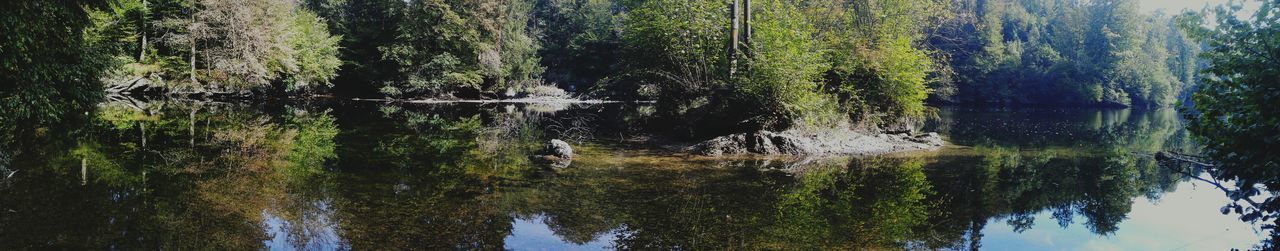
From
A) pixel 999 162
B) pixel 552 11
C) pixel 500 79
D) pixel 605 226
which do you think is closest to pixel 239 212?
pixel 605 226

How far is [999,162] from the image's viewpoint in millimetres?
15375

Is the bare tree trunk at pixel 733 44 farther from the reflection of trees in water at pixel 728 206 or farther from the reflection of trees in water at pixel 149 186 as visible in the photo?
the reflection of trees in water at pixel 149 186

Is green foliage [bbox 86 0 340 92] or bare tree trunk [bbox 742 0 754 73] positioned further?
green foliage [bbox 86 0 340 92]

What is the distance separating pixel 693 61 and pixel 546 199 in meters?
11.7

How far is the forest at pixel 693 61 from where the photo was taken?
225 inches

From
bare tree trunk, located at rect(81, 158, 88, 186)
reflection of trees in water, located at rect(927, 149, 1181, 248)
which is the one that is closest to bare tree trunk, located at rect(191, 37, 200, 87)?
bare tree trunk, located at rect(81, 158, 88, 186)

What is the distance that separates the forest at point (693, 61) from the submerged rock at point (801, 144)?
48 centimetres

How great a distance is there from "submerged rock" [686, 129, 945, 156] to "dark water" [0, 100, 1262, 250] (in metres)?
1.26

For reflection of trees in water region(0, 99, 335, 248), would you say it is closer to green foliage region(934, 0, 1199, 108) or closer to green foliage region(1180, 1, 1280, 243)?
green foliage region(1180, 1, 1280, 243)

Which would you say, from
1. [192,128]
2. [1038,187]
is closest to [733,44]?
[1038,187]

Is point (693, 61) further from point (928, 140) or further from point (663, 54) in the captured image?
point (928, 140)

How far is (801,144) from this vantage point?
52.0 feet

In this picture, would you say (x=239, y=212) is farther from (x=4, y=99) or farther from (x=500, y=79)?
(x=500, y=79)

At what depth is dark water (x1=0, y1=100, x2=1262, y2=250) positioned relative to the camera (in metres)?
6.85
